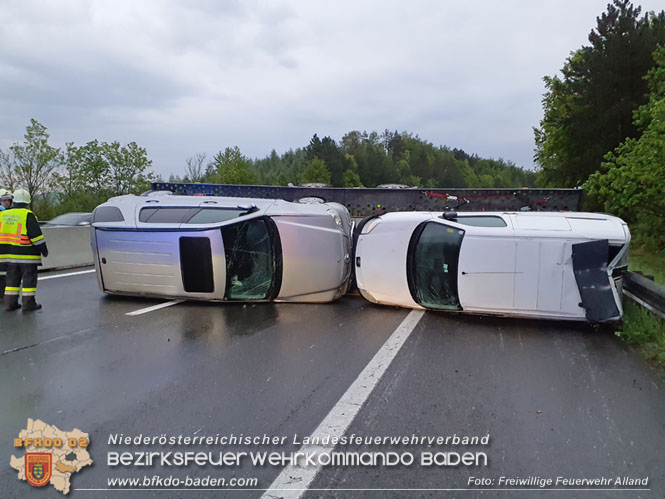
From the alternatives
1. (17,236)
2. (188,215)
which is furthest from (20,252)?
(188,215)

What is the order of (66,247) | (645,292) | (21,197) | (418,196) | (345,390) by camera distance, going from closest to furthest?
(345,390)
(645,292)
(21,197)
(66,247)
(418,196)

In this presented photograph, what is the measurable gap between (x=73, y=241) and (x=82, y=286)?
339 centimetres

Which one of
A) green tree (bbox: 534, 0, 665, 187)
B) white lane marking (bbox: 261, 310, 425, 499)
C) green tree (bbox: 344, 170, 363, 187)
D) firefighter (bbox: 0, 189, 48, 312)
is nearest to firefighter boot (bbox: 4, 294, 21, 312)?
firefighter (bbox: 0, 189, 48, 312)

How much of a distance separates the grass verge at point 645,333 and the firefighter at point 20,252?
783cm

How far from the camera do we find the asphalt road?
255 cm

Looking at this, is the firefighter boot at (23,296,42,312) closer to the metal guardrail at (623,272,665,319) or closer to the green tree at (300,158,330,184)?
the metal guardrail at (623,272,665,319)

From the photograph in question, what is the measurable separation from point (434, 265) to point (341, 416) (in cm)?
315

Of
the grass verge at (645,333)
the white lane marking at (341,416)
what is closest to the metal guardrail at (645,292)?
the grass verge at (645,333)

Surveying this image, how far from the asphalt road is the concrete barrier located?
502cm

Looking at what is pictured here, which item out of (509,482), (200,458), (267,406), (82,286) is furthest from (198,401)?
(82,286)

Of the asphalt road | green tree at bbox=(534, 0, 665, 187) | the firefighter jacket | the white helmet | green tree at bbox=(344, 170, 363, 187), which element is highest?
green tree at bbox=(534, 0, 665, 187)

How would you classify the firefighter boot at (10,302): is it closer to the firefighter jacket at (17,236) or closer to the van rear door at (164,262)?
the firefighter jacket at (17,236)

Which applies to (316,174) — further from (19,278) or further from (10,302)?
(10,302)

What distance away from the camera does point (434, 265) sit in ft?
19.1
